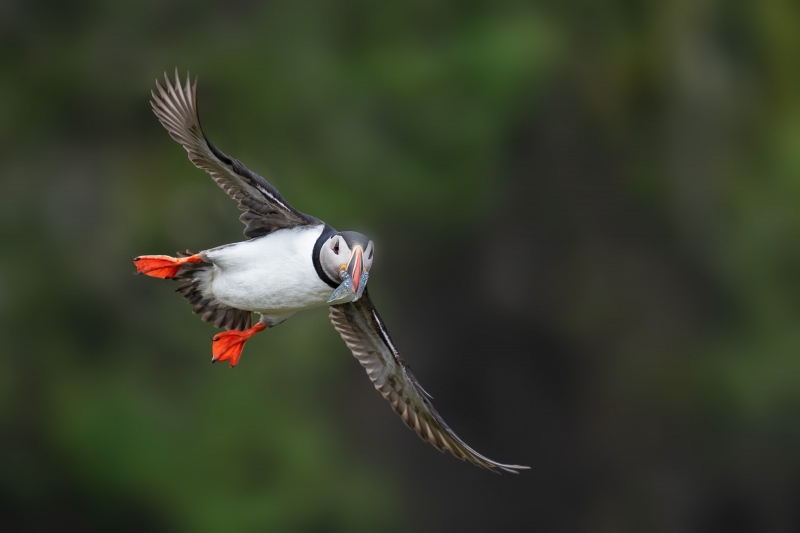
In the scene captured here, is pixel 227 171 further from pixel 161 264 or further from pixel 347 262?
pixel 347 262

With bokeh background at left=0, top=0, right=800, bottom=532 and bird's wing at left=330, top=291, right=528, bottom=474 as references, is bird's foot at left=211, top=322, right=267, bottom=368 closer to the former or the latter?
bird's wing at left=330, top=291, right=528, bottom=474

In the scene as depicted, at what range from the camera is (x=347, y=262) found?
475 cm

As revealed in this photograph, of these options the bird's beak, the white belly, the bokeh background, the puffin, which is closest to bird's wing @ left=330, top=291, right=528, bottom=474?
the puffin

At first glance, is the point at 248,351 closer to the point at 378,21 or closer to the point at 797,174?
the point at 378,21

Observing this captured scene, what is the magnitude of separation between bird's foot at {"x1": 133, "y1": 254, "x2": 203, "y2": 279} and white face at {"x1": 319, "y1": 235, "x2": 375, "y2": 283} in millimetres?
685

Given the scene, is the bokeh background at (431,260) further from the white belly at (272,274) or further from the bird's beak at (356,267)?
the bird's beak at (356,267)

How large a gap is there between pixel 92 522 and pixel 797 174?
23.2 ft

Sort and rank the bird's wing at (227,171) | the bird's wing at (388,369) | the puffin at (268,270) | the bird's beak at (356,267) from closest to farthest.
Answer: the bird's beak at (356,267) < the puffin at (268,270) < the bird's wing at (227,171) < the bird's wing at (388,369)

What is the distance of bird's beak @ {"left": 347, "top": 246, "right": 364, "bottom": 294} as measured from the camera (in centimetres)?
467

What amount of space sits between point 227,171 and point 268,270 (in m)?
0.46

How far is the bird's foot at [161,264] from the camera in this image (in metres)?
5.26

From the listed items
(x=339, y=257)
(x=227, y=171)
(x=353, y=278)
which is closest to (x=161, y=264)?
(x=227, y=171)

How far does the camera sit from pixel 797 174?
477 inches

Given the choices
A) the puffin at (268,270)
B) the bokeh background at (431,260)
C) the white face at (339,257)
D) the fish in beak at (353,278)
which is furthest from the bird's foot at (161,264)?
the bokeh background at (431,260)
